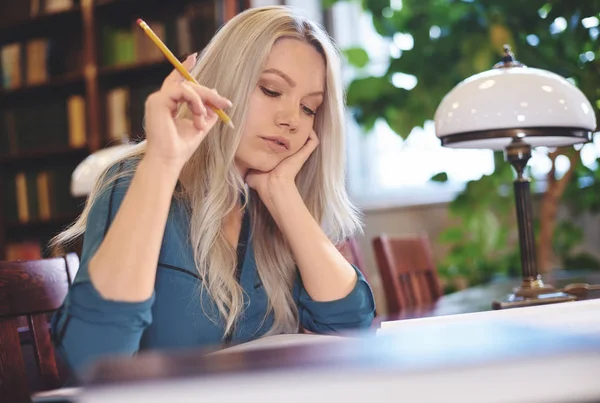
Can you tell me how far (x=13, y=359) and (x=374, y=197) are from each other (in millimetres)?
3198

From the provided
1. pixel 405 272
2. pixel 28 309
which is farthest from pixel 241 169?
pixel 405 272

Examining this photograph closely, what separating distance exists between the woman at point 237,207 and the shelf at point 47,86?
9.11 feet

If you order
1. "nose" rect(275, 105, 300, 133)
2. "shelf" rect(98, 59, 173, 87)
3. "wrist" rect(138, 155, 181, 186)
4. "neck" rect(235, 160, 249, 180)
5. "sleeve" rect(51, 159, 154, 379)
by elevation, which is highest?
"shelf" rect(98, 59, 173, 87)

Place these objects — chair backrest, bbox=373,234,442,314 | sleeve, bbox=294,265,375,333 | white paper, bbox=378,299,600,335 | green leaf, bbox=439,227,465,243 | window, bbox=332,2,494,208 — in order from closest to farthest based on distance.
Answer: white paper, bbox=378,299,600,335
sleeve, bbox=294,265,375,333
chair backrest, bbox=373,234,442,314
green leaf, bbox=439,227,465,243
window, bbox=332,2,494,208

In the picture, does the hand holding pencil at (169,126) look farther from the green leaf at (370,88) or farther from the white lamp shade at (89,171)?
the green leaf at (370,88)

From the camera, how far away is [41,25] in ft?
12.9

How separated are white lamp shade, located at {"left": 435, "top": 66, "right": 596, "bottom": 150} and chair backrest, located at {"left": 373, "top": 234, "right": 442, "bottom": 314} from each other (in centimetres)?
52

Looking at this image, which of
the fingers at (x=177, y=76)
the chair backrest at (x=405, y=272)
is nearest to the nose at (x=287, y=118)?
the fingers at (x=177, y=76)

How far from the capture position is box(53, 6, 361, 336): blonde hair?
1042mm

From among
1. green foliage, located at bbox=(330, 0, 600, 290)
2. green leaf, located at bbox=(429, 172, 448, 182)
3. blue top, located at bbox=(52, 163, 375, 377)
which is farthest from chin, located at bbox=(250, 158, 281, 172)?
green leaf, located at bbox=(429, 172, 448, 182)

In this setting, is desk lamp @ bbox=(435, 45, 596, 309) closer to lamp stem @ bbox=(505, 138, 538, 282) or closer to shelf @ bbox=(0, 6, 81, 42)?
lamp stem @ bbox=(505, 138, 538, 282)

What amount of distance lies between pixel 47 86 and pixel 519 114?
3087mm

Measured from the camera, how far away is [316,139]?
4.18 ft

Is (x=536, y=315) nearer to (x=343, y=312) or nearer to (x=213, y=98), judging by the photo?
(x=343, y=312)
